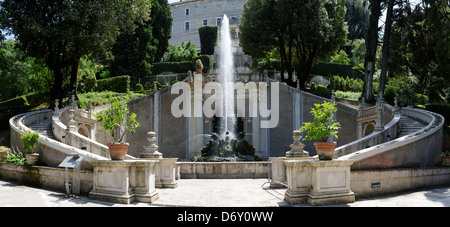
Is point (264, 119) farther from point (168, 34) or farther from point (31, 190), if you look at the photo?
point (168, 34)

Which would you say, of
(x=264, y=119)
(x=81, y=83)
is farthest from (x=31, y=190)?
(x=81, y=83)

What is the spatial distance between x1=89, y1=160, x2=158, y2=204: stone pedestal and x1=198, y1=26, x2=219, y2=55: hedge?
43804mm

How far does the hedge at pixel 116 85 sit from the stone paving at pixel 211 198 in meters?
21.2

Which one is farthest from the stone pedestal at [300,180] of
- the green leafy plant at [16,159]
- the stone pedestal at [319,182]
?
the green leafy plant at [16,159]

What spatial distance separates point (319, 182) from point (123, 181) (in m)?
4.66

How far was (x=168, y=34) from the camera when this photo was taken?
45.2m

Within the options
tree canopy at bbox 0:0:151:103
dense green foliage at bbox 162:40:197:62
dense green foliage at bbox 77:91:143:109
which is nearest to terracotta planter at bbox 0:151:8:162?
tree canopy at bbox 0:0:151:103

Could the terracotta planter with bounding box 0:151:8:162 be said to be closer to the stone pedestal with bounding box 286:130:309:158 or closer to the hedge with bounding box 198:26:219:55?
the stone pedestal with bounding box 286:130:309:158

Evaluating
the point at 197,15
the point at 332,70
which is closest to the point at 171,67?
the point at 332,70

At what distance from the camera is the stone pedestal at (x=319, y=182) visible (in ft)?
26.9

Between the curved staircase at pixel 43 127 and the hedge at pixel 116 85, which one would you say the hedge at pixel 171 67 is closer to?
the hedge at pixel 116 85

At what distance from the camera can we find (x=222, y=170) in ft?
47.9

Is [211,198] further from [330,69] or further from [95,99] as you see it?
[330,69]

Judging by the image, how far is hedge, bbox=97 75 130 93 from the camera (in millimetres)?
31772
